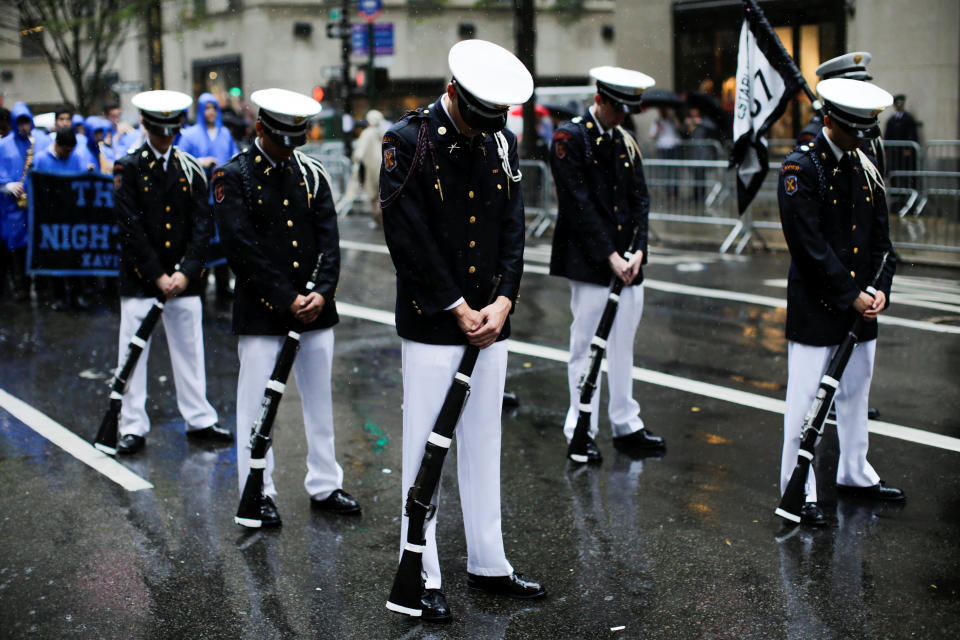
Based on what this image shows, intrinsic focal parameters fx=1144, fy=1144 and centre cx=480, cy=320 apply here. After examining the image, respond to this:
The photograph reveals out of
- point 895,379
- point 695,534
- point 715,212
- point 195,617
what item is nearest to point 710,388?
point 895,379

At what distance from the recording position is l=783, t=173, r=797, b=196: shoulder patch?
5438 mm

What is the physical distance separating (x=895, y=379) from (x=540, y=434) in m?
2.77

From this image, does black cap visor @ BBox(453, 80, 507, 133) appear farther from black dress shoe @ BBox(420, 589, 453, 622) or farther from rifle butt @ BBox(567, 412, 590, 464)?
rifle butt @ BBox(567, 412, 590, 464)

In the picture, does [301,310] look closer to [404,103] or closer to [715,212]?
[715,212]

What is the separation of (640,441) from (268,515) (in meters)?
2.27

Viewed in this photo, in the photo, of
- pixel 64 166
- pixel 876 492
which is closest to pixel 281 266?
pixel 876 492

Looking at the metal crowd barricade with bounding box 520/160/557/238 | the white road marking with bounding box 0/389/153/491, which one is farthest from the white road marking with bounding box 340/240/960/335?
the white road marking with bounding box 0/389/153/491

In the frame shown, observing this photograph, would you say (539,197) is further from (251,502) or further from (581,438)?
(251,502)

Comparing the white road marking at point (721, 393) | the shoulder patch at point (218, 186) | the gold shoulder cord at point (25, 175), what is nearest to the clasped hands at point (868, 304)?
the white road marking at point (721, 393)

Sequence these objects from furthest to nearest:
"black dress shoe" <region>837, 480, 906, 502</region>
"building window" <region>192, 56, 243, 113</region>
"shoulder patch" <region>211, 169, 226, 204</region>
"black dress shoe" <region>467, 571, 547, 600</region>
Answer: "building window" <region>192, 56, 243, 113</region> < "black dress shoe" <region>837, 480, 906, 502</region> < "shoulder patch" <region>211, 169, 226, 204</region> < "black dress shoe" <region>467, 571, 547, 600</region>

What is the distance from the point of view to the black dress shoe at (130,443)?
22.2 feet

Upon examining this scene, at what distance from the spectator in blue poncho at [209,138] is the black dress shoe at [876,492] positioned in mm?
8237

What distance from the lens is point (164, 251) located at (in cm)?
696

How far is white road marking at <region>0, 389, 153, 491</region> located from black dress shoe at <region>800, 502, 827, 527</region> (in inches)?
A: 132
